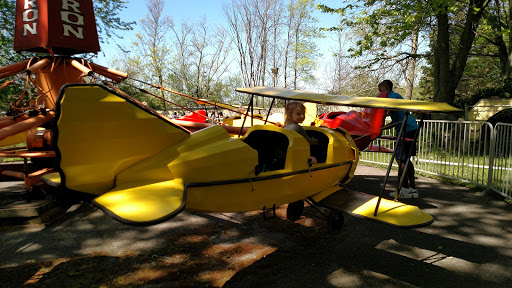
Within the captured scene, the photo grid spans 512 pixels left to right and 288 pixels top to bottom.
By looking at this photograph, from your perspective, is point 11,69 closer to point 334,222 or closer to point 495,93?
point 334,222

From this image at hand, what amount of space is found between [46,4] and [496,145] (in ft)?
31.5

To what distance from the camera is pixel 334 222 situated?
14.2 ft

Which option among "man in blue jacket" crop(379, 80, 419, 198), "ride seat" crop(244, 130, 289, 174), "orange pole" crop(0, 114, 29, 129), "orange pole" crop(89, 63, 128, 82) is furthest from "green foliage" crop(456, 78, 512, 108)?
"orange pole" crop(0, 114, 29, 129)

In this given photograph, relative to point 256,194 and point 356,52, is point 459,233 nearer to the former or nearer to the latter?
point 256,194

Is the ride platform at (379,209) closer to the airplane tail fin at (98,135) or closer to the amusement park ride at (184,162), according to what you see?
the amusement park ride at (184,162)

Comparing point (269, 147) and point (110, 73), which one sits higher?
point (110, 73)

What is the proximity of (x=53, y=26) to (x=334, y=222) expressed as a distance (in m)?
6.10

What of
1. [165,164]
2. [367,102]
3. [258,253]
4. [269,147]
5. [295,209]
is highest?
[367,102]

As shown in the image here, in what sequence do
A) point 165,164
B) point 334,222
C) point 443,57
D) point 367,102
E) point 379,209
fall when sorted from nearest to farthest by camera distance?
1. point 165,164
2. point 379,209
3. point 367,102
4. point 334,222
5. point 443,57

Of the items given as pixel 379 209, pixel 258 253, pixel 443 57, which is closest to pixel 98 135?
pixel 258 253

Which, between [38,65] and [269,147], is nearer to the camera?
[269,147]

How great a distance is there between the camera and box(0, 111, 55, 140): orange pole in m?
4.61

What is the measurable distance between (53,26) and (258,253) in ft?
18.3

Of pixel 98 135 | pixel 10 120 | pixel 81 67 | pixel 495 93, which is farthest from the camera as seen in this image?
pixel 495 93
